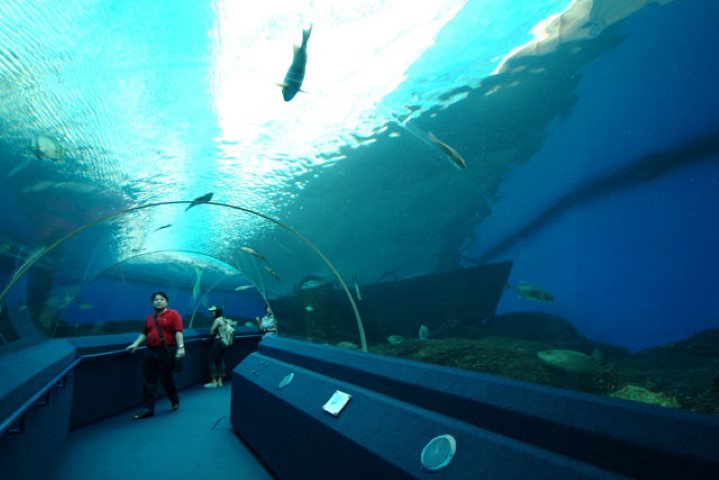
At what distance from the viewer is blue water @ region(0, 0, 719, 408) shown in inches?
182

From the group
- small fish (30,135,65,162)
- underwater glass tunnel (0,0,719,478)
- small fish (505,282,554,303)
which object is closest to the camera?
underwater glass tunnel (0,0,719,478)

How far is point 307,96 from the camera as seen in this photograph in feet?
22.0

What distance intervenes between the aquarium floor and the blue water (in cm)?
350

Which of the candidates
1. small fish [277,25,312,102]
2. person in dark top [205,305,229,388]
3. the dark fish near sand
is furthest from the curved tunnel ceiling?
the dark fish near sand

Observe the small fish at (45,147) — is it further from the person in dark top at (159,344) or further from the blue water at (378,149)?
the person in dark top at (159,344)

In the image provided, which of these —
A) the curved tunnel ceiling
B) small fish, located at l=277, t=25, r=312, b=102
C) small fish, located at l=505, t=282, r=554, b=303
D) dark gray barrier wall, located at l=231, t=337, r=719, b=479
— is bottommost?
dark gray barrier wall, located at l=231, t=337, r=719, b=479

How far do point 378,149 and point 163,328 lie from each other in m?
7.47

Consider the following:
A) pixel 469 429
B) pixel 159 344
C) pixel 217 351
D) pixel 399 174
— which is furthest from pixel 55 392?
pixel 399 174

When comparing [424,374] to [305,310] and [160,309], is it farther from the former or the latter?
[305,310]

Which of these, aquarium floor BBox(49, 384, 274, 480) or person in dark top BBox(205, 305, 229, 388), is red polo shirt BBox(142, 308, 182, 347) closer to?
aquarium floor BBox(49, 384, 274, 480)

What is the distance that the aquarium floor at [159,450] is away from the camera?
3387 mm

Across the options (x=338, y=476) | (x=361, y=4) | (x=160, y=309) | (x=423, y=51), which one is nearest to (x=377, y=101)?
(x=423, y=51)

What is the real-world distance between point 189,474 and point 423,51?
786 centimetres

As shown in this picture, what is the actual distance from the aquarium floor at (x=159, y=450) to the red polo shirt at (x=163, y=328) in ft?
4.17
